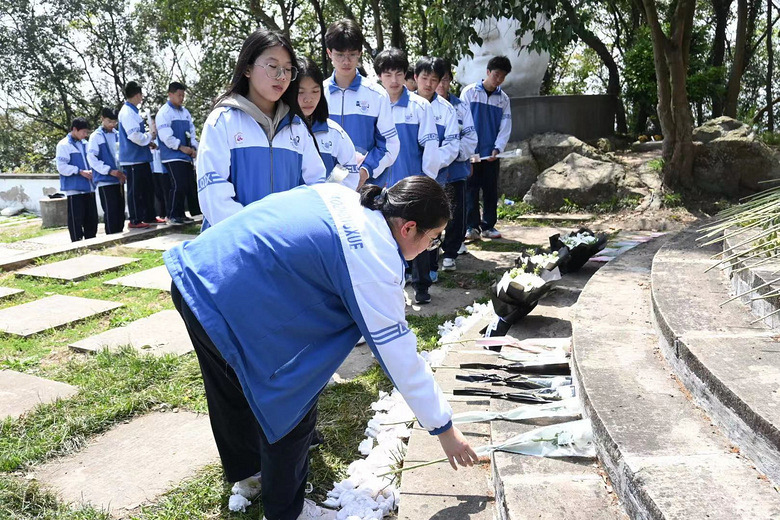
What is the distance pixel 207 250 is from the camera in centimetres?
209

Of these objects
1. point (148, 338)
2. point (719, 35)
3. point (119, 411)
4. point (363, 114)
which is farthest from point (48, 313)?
point (719, 35)

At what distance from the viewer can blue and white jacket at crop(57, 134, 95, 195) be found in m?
9.30

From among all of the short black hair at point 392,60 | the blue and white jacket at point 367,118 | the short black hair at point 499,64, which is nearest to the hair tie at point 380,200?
the blue and white jacket at point 367,118

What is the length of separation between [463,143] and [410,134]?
1158mm

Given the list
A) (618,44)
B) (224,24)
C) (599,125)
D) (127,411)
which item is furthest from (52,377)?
(618,44)

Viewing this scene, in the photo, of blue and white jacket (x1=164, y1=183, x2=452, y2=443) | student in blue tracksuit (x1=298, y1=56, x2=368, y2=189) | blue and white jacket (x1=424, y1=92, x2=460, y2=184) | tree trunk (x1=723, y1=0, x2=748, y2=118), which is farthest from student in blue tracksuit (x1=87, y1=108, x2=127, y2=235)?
tree trunk (x1=723, y1=0, x2=748, y2=118)

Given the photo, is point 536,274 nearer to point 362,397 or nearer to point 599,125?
point 362,397

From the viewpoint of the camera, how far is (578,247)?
194 inches

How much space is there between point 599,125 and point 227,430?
9.50 meters

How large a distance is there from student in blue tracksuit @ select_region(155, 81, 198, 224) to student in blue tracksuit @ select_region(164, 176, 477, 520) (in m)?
7.20

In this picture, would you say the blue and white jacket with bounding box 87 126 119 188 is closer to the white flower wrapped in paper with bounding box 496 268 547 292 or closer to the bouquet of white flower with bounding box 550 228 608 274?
the bouquet of white flower with bounding box 550 228 608 274

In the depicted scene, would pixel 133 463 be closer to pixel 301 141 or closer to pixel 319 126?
pixel 301 141

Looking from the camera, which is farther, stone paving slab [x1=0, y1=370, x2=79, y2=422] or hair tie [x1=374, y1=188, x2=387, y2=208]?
stone paving slab [x1=0, y1=370, x2=79, y2=422]

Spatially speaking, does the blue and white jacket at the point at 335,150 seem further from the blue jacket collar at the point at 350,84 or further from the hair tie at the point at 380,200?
the hair tie at the point at 380,200
